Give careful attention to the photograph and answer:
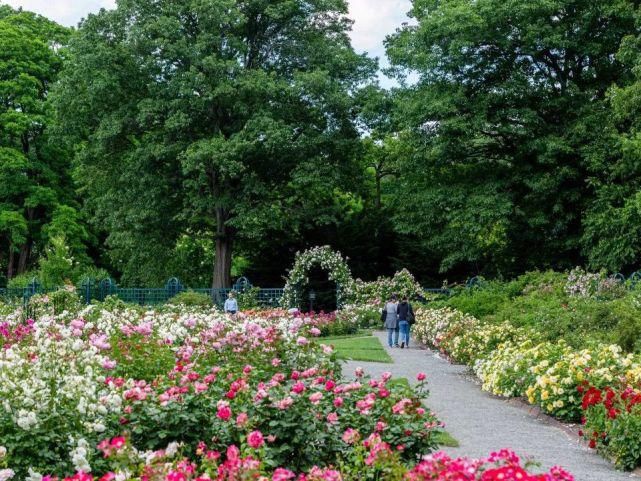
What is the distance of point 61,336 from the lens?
24.3 feet

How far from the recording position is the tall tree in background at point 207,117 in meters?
29.0

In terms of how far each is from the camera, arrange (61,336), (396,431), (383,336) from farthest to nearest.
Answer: (383,336)
(61,336)
(396,431)

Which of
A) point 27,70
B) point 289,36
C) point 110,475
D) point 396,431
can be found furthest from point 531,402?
point 27,70

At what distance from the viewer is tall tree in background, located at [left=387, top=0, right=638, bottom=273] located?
95.1 feet

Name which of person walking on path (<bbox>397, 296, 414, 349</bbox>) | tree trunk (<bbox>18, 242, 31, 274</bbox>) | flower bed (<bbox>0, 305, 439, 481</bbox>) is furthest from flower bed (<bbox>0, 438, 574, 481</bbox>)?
tree trunk (<bbox>18, 242, 31, 274</bbox>)

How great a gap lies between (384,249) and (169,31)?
13688 millimetres

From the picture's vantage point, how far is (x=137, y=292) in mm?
29016

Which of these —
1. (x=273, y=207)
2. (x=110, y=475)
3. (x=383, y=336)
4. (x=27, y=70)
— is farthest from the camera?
(x=27, y=70)

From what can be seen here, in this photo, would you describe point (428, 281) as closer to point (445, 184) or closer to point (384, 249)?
point (384, 249)

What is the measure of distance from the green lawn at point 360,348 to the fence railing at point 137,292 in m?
6.47

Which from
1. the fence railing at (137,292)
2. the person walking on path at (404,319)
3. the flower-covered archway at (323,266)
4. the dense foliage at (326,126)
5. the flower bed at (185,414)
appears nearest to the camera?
the flower bed at (185,414)

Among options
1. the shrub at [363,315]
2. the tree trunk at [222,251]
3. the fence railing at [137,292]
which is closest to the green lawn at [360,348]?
the shrub at [363,315]

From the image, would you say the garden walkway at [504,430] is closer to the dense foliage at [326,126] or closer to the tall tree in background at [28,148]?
the dense foliage at [326,126]

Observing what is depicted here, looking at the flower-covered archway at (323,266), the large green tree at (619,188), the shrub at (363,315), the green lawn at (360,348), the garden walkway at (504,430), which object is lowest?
the green lawn at (360,348)
